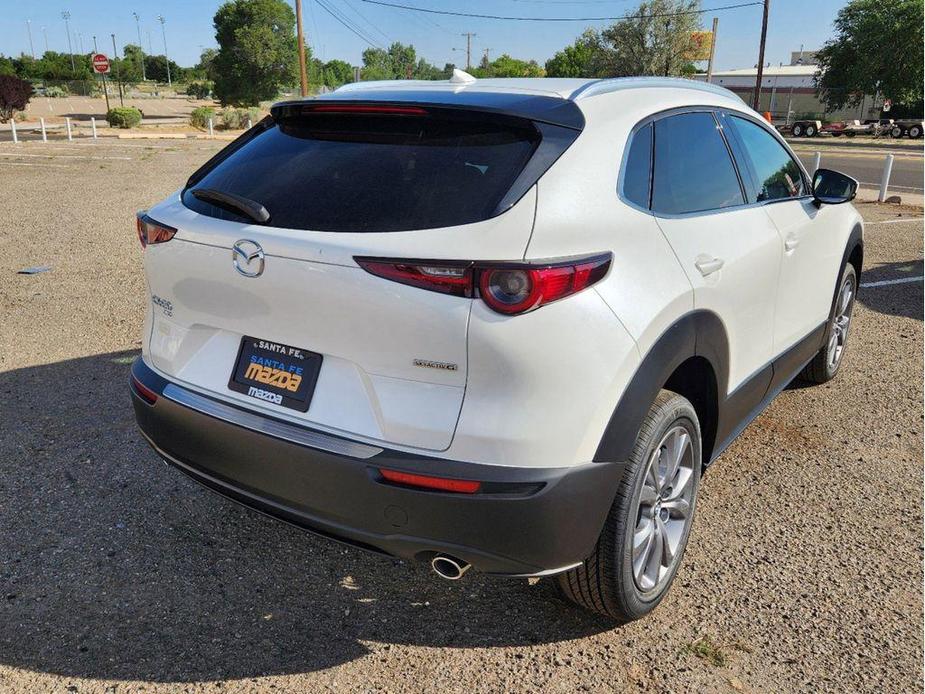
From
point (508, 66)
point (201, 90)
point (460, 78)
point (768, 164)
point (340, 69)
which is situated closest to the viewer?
point (460, 78)

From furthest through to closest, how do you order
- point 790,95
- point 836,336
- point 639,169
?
point 790,95, point 836,336, point 639,169

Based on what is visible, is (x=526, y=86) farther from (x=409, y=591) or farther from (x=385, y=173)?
(x=409, y=591)

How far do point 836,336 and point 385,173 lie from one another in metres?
3.63

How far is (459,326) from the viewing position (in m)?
1.98

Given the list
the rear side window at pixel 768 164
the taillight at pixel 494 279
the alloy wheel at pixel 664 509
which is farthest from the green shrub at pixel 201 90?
the taillight at pixel 494 279

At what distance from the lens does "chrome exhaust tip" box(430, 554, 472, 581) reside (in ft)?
7.20

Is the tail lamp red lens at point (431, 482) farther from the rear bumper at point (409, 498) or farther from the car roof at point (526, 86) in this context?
the car roof at point (526, 86)

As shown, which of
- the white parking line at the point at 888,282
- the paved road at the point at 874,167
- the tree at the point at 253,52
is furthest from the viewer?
the tree at the point at 253,52

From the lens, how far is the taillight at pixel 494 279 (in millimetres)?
1973

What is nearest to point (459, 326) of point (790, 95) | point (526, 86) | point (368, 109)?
point (368, 109)

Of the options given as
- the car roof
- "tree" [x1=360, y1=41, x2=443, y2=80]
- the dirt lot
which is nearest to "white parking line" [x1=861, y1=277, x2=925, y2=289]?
the dirt lot

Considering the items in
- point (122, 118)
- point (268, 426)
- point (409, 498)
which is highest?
point (122, 118)

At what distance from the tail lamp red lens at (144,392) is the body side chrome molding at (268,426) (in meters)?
0.08

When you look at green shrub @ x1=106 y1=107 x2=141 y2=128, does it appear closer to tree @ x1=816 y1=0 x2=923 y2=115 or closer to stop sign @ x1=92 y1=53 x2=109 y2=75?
stop sign @ x1=92 y1=53 x2=109 y2=75
